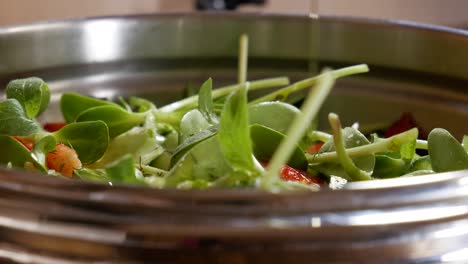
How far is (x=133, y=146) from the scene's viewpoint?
0.56 metres

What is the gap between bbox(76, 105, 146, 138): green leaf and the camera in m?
0.60

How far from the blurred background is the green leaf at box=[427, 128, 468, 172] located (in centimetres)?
67

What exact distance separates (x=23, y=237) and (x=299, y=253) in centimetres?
10

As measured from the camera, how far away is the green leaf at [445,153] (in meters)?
0.49

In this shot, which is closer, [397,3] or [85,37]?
[85,37]

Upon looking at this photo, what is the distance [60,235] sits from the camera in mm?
305

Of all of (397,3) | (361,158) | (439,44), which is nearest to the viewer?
(361,158)

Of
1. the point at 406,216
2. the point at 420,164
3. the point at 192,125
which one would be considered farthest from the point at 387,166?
the point at 406,216

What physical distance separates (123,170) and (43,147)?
0.45ft

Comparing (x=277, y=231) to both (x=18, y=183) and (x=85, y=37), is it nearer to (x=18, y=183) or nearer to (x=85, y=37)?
(x=18, y=183)

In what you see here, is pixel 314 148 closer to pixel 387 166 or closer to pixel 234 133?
pixel 387 166

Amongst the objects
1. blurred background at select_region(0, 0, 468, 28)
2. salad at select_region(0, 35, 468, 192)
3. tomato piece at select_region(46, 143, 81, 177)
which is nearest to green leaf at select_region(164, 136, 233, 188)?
salad at select_region(0, 35, 468, 192)

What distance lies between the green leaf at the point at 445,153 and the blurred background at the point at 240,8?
0.67 meters

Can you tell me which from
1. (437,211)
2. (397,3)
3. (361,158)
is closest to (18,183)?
(437,211)
